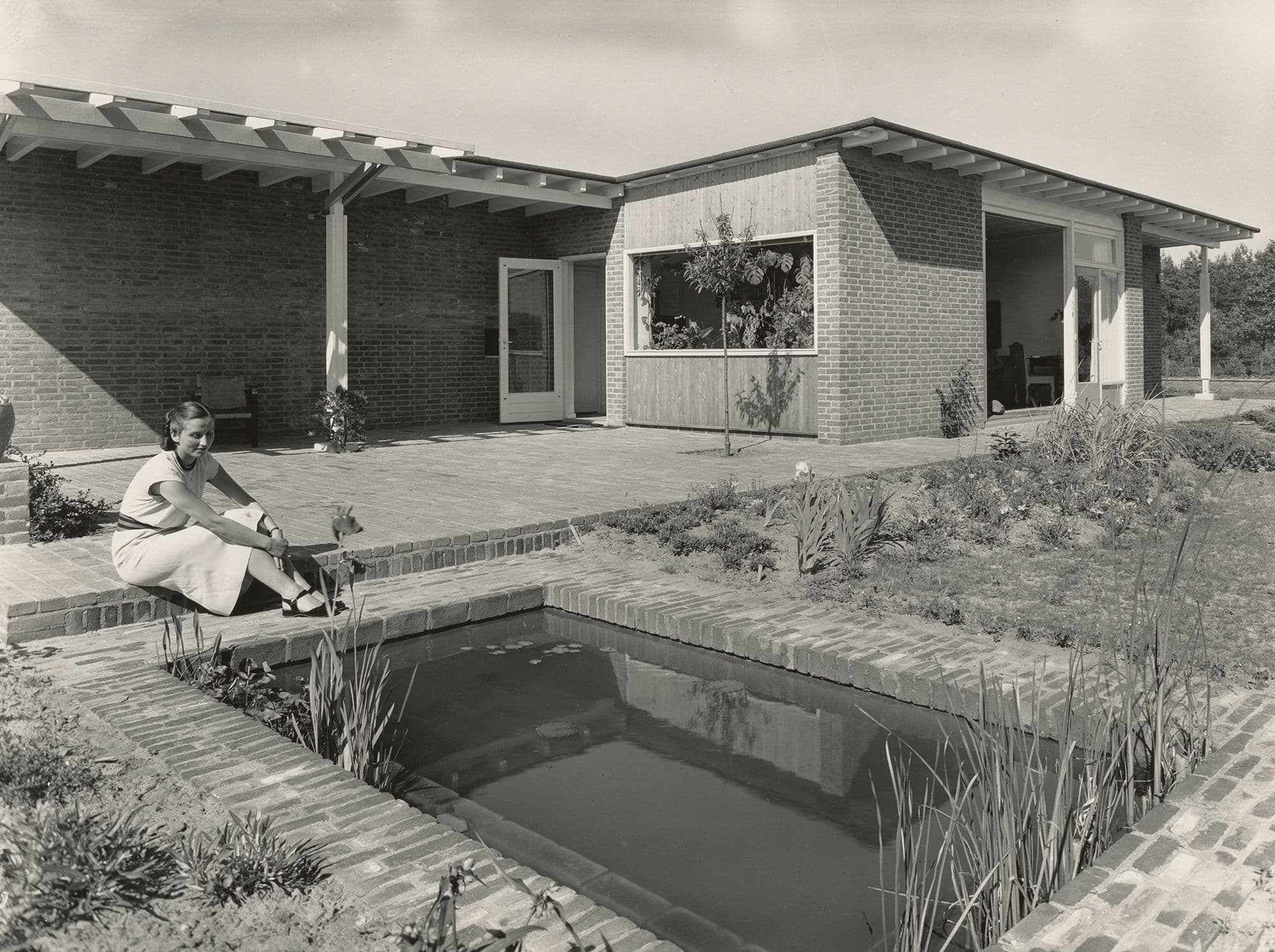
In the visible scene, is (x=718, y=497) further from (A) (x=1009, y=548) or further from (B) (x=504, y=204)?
(B) (x=504, y=204)

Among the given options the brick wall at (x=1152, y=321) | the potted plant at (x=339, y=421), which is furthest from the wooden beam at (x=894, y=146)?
the brick wall at (x=1152, y=321)

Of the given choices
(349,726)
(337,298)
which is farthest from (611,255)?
(349,726)

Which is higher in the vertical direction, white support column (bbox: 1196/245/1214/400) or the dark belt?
white support column (bbox: 1196/245/1214/400)

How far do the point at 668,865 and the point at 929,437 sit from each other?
35.3ft

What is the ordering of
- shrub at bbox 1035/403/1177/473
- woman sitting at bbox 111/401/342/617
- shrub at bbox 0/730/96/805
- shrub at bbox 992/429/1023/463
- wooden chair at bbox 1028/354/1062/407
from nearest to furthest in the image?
shrub at bbox 0/730/96/805, woman sitting at bbox 111/401/342/617, shrub at bbox 1035/403/1177/473, shrub at bbox 992/429/1023/463, wooden chair at bbox 1028/354/1062/407

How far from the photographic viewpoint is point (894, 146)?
12039 mm

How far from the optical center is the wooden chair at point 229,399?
483 inches

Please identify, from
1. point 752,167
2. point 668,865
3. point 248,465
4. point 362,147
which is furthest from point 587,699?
point 752,167

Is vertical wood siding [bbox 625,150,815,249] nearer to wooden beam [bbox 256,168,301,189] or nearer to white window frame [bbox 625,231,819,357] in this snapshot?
Answer: white window frame [bbox 625,231,819,357]

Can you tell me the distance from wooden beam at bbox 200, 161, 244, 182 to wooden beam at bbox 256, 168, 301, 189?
0.31 metres

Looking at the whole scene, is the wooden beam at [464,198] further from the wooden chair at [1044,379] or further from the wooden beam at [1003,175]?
the wooden chair at [1044,379]

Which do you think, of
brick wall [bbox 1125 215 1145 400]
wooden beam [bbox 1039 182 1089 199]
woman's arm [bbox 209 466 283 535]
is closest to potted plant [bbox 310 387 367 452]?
woman's arm [bbox 209 466 283 535]

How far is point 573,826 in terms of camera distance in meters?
3.47

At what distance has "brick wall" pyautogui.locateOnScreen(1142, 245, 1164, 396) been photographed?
67.2ft
